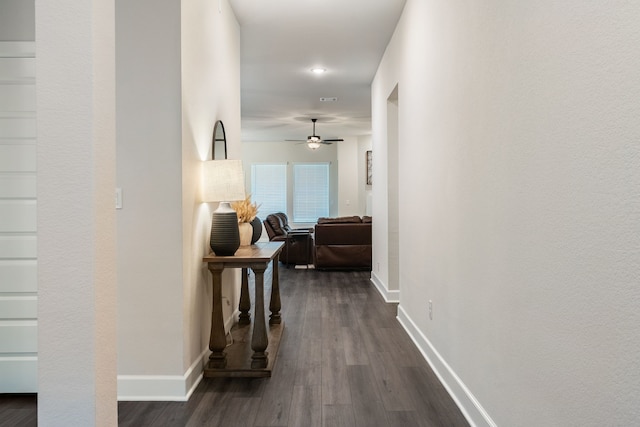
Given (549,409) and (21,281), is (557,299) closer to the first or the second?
(549,409)

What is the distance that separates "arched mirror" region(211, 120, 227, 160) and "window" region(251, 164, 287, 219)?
7903 mm

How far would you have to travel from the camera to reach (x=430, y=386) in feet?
9.00

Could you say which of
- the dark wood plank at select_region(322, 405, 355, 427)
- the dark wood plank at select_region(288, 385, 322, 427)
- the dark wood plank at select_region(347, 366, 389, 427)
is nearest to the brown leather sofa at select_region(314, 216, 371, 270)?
the dark wood plank at select_region(347, 366, 389, 427)

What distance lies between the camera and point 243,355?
3.15 m

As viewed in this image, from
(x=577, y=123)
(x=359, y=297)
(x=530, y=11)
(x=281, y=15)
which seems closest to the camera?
(x=577, y=123)

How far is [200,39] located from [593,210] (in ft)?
8.35

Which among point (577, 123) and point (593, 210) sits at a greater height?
point (577, 123)

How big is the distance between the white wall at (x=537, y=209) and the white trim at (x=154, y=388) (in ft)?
4.99

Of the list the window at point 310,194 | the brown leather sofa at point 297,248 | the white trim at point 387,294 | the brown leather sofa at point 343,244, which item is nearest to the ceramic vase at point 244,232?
the white trim at point 387,294

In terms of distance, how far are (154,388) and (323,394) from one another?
952 millimetres

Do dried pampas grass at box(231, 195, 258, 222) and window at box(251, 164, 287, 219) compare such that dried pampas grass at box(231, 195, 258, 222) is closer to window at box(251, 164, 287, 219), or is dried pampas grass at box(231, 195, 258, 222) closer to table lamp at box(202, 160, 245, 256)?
table lamp at box(202, 160, 245, 256)

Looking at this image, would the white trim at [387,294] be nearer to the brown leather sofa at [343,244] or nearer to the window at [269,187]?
the brown leather sofa at [343,244]

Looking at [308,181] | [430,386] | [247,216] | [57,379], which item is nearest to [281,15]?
[247,216]

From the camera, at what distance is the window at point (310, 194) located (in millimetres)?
11586
